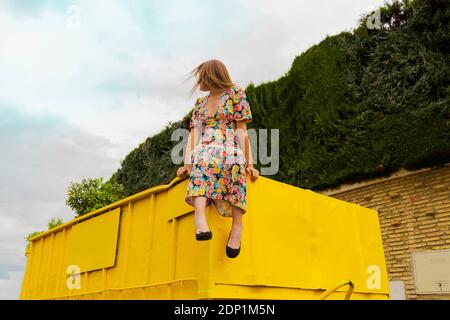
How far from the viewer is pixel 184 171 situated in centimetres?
342

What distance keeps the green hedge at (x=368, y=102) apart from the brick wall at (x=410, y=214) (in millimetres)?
280

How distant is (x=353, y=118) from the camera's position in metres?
9.32

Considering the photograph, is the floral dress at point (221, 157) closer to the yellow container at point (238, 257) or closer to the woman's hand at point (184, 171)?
the woman's hand at point (184, 171)

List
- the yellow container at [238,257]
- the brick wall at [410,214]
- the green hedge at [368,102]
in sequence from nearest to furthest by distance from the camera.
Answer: the yellow container at [238,257]
the brick wall at [410,214]
the green hedge at [368,102]

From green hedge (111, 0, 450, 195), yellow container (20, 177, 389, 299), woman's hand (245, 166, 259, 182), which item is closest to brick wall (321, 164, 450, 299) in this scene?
green hedge (111, 0, 450, 195)

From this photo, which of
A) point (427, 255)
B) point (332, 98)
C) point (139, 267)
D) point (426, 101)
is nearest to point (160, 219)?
point (139, 267)

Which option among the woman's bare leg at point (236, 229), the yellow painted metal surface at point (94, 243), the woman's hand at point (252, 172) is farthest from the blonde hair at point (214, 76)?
the yellow painted metal surface at point (94, 243)

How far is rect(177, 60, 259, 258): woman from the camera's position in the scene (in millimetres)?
2943

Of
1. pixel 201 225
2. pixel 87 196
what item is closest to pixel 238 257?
pixel 201 225

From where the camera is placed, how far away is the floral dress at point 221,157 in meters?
2.96

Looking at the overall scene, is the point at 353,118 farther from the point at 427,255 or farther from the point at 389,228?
the point at 427,255

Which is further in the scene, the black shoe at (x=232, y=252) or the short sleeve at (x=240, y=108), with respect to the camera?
the short sleeve at (x=240, y=108)

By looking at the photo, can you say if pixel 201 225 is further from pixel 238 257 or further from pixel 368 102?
pixel 368 102

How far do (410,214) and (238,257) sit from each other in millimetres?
5882
